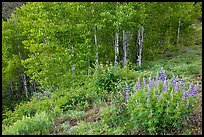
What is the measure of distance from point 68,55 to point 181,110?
1039 cm

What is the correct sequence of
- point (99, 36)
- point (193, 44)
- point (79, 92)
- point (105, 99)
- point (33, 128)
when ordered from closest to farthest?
point (33, 128)
point (105, 99)
point (79, 92)
point (99, 36)
point (193, 44)

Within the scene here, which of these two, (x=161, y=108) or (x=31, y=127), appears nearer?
(x=161, y=108)

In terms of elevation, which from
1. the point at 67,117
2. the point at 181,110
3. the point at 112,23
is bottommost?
the point at 67,117

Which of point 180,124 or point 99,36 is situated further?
point 99,36

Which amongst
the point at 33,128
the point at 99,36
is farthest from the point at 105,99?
the point at 99,36

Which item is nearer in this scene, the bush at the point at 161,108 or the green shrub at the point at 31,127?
the bush at the point at 161,108

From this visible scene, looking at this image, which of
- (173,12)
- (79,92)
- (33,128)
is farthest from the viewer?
(173,12)

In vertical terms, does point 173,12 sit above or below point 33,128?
above

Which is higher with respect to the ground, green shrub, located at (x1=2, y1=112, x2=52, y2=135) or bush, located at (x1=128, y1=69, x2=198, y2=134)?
bush, located at (x1=128, y1=69, x2=198, y2=134)

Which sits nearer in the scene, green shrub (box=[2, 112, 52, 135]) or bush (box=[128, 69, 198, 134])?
bush (box=[128, 69, 198, 134])

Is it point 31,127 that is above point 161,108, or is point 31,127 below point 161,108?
below

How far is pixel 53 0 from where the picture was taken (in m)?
15.6

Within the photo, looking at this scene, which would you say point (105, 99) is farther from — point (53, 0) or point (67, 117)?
point (53, 0)

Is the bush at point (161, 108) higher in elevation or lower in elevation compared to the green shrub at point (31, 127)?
higher
